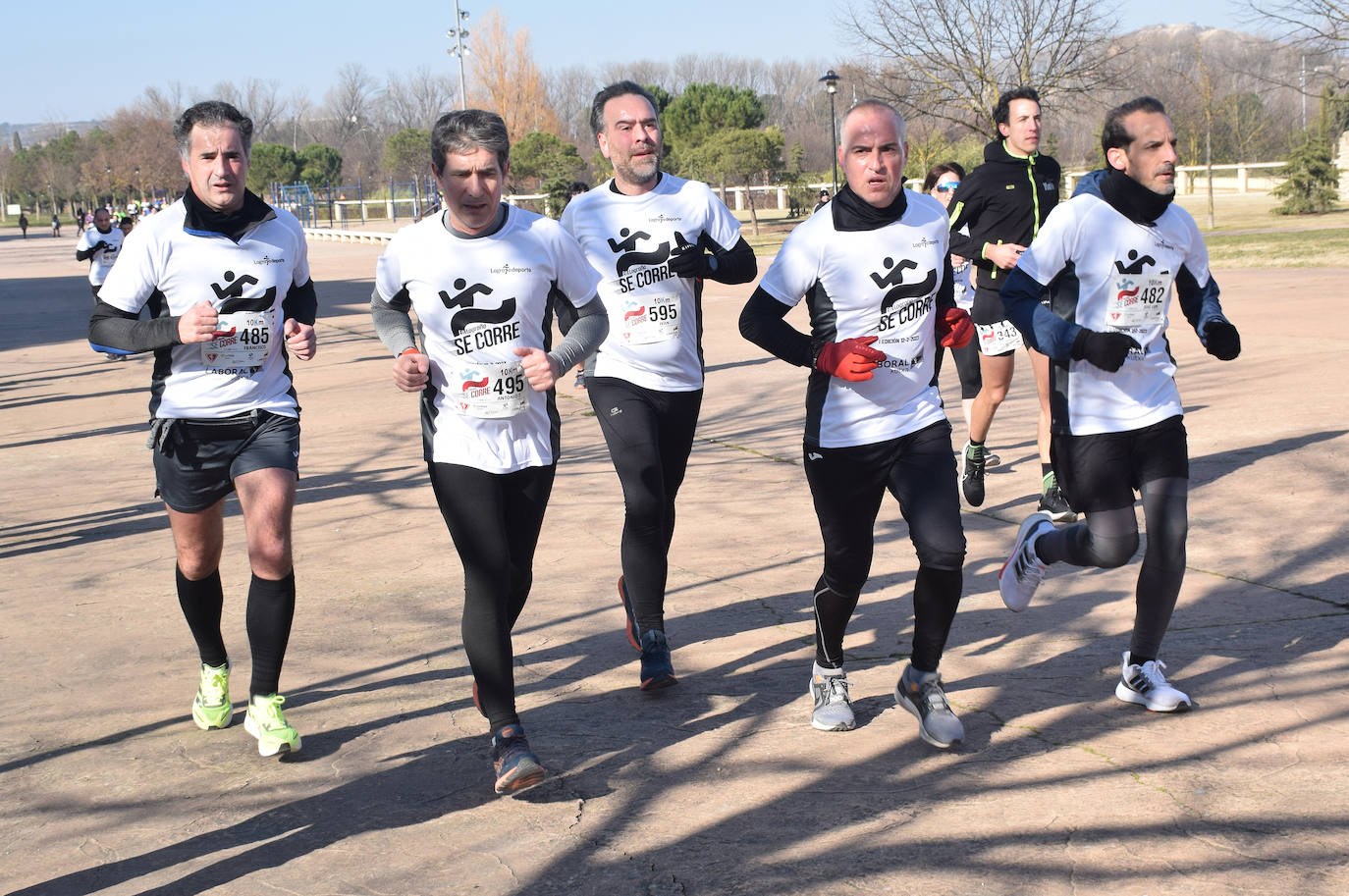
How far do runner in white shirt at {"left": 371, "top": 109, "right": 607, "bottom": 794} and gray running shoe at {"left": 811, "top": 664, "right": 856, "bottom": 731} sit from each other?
0.97m

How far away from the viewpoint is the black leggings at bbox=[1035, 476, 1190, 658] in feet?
14.5

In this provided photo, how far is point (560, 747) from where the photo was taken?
436 cm

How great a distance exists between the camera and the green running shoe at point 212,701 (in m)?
4.65

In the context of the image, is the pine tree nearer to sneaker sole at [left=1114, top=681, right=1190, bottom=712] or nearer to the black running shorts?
sneaker sole at [left=1114, top=681, right=1190, bottom=712]

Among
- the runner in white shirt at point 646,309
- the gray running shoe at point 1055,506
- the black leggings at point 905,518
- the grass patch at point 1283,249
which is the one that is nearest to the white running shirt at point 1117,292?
the black leggings at point 905,518

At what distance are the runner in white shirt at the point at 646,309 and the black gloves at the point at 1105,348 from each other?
1.28 metres

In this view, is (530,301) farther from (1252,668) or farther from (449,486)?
(1252,668)

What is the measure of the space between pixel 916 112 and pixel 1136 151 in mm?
31498

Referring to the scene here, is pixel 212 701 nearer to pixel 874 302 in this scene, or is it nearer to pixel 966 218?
pixel 874 302

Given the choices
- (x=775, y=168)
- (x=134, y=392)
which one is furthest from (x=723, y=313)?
(x=775, y=168)

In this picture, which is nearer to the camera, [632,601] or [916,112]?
[632,601]

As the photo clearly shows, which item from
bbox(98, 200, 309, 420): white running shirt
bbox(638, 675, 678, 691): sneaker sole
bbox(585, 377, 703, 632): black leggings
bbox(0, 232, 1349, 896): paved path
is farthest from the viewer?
bbox(585, 377, 703, 632): black leggings

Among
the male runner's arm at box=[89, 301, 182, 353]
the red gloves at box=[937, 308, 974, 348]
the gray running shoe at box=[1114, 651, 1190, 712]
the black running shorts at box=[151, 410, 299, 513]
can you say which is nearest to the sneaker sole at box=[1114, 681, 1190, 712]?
the gray running shoe at box=[1114, 651, 1190, 712]

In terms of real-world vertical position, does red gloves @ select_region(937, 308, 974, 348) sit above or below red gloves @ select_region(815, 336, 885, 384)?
above
